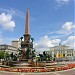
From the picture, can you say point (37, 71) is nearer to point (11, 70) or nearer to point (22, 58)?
point (11, 70)

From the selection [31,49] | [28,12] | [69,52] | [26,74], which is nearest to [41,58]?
[31,49]

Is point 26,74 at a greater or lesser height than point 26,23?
lesser

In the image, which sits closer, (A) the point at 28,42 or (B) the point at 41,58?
(A) the point at 28,42

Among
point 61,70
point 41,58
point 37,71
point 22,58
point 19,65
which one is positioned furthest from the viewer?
point 41,58

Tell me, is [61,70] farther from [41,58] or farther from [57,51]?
[57,51]

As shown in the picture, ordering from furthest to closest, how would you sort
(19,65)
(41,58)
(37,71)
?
(41,58), (19,65), (37,71)

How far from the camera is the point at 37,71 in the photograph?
34.3 m

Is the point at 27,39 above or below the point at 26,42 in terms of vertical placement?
above

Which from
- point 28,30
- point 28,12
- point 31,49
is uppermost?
point 28,12

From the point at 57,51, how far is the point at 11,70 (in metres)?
162

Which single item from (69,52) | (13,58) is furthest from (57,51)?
(13,58)

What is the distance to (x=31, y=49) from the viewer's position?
169 ft

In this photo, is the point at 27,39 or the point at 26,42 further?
the point at 27,39

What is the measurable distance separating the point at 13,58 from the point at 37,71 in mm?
22654
